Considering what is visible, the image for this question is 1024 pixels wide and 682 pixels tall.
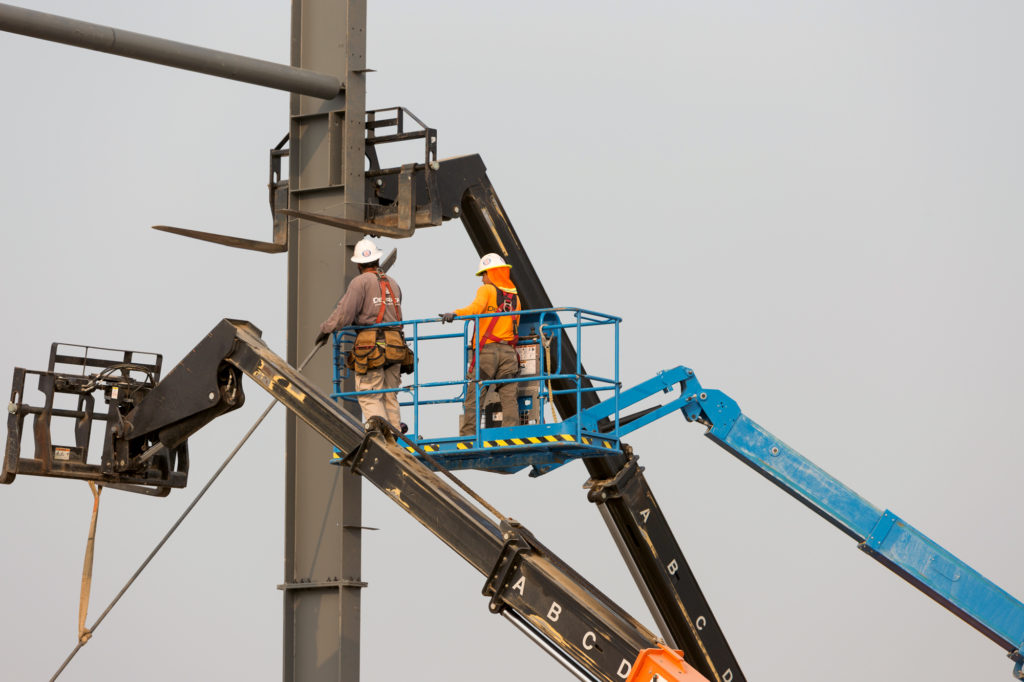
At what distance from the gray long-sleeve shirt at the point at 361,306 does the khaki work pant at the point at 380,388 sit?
0.51m

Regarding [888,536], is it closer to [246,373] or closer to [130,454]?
[246,373]

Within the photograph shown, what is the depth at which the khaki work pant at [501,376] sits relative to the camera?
14.6 m

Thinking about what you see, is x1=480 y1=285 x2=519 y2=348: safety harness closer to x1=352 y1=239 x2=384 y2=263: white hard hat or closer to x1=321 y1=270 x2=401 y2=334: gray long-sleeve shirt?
x1=321 y1=270 x2=401 y2=334: gray long-sleeve shirt

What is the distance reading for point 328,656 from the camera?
16078 millimetres

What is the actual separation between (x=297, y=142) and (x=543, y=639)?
23.9 ft

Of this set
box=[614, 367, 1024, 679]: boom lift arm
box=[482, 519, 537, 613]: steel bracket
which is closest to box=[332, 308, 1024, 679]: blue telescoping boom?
box=[614, 367, 1024, 679]: boom lift arm

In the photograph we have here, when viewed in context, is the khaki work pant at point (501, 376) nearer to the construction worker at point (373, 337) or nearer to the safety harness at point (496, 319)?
the safety harness at point (496, 319)

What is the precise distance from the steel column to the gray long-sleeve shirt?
1490 mm

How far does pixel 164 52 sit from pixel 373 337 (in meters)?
3.78

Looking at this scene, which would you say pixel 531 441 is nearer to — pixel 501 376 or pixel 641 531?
pixel 501 376

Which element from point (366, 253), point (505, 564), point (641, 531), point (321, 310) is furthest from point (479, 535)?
point (321, 310)

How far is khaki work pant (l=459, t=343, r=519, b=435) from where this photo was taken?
1463 centimetres

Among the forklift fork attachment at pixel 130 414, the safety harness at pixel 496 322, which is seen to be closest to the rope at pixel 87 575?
the forklift fork attachment at pixel 130 414

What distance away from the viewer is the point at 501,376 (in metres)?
14.7
